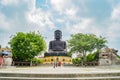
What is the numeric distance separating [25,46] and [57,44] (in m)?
11.5

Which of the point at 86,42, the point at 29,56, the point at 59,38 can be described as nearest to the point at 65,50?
the point at 59,38

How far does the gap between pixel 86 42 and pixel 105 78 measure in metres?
43.4

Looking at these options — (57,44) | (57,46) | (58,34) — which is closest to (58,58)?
(57,46)

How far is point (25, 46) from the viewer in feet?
188

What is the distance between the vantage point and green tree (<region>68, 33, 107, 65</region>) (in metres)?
60.5

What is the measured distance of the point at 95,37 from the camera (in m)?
62.0

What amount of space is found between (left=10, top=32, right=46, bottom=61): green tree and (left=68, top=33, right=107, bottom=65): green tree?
6529 mm

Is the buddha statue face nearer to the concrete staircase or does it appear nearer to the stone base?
the stone base

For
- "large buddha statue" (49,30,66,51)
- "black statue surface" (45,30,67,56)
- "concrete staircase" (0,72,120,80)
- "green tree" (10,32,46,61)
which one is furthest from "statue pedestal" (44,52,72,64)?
"concrete staircase" (0,72,120,80)

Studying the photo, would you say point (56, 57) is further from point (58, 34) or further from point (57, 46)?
point (58, 34)

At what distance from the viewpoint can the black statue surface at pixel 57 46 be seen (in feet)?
214

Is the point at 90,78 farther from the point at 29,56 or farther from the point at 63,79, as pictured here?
the point at 29,56

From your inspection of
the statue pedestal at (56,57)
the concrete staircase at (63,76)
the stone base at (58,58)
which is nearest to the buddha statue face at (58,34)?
the statue pedestal at (56,57)

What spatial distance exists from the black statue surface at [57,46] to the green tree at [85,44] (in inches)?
160
